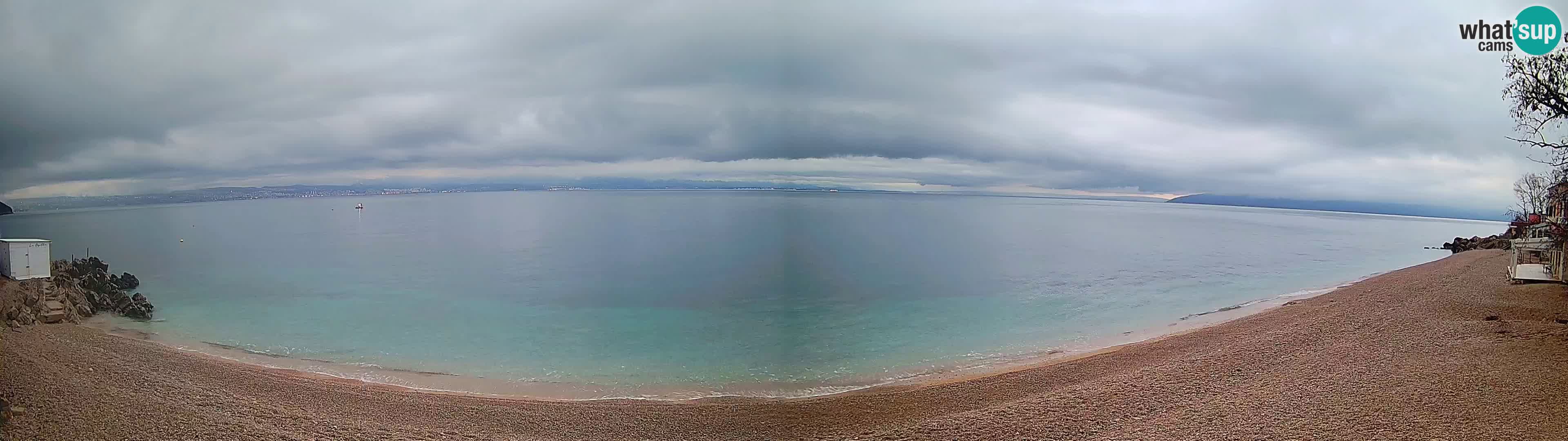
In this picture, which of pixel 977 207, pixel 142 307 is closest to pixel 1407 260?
pixel 142 307

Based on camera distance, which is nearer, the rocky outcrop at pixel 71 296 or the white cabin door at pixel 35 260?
the rocky outcrop at pixel 71 296

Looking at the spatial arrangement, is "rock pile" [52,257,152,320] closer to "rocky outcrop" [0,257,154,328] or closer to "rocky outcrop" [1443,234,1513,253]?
"rocky outcrop" [0,257,154,328]

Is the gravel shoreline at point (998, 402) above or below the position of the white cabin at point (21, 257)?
below

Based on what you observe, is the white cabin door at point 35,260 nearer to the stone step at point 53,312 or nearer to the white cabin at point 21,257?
the white cabin at point 21,257

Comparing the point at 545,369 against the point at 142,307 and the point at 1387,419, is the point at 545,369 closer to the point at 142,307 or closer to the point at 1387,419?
the point at 1387,419

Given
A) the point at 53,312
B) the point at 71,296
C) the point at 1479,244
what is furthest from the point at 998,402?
the point at 1479,244

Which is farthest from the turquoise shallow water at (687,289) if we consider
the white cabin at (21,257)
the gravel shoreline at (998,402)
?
the gravel shoreline at (998,402)

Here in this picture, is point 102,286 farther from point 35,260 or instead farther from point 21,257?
point 21,257
